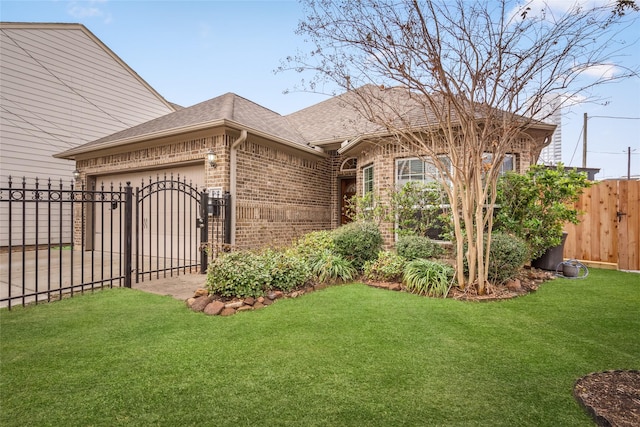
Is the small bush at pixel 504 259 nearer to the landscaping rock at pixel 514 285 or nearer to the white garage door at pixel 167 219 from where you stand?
the landscaping rock at pixel 514 285

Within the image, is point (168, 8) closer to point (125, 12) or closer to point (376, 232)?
point (125, 12)

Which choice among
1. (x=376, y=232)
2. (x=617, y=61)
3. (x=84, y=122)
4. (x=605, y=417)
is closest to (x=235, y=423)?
(x=605, y=417)

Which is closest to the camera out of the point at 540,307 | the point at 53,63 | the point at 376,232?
the point at 540,307

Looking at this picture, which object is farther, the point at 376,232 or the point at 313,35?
the point at 376,232

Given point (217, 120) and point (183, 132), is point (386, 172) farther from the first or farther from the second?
point (183, 132)

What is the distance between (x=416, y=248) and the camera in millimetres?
6160

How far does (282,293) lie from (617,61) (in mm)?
5743

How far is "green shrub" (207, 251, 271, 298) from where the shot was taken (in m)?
4.69

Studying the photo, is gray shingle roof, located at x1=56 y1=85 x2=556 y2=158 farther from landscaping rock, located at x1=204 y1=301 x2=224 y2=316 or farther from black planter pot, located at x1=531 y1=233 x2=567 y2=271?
landscaping rock, located at x1=204 y1=301 x2=224 y2=316

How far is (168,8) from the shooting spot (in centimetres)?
774

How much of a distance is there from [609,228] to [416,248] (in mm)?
4585

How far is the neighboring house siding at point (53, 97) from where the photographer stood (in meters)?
10.5

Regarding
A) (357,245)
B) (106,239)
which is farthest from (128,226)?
(106,239)

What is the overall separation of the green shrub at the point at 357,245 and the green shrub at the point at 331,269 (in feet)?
0.86
